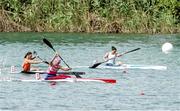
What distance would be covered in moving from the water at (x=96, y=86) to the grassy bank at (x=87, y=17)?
9000 millimetres

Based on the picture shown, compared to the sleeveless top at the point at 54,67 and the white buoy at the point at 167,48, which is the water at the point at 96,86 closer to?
the white buoy at the point at 167,48

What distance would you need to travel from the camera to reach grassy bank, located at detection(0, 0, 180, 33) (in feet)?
208

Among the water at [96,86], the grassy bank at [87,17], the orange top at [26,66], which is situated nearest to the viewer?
the water at [96,86]

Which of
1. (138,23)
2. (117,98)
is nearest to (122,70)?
(117,98)

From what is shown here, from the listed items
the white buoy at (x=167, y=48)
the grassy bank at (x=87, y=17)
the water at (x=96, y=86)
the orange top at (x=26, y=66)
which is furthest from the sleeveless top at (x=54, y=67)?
the grassy bank at (x=87, y=17)

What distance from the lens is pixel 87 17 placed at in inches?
2495

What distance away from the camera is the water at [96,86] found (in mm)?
25828

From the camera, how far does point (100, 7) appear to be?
65312 mm

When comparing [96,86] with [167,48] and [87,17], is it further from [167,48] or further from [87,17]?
[87,17]

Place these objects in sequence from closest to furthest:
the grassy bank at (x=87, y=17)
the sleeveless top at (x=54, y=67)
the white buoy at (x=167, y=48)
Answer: the sleeveless top at (x=54, y=67) → the white buoy at (x=167, y=48) → the grassy bank at (x=87, y=17)

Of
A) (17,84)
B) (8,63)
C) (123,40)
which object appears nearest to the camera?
(17,84)

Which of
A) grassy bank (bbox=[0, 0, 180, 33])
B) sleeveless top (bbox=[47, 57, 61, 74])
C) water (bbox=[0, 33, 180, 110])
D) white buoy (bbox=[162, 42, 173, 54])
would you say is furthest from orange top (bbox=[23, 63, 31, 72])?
grassy bank (bbox=[0, 0, 180, 33])

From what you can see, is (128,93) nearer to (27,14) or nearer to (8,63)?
(8,63)

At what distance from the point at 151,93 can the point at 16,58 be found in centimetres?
1609
